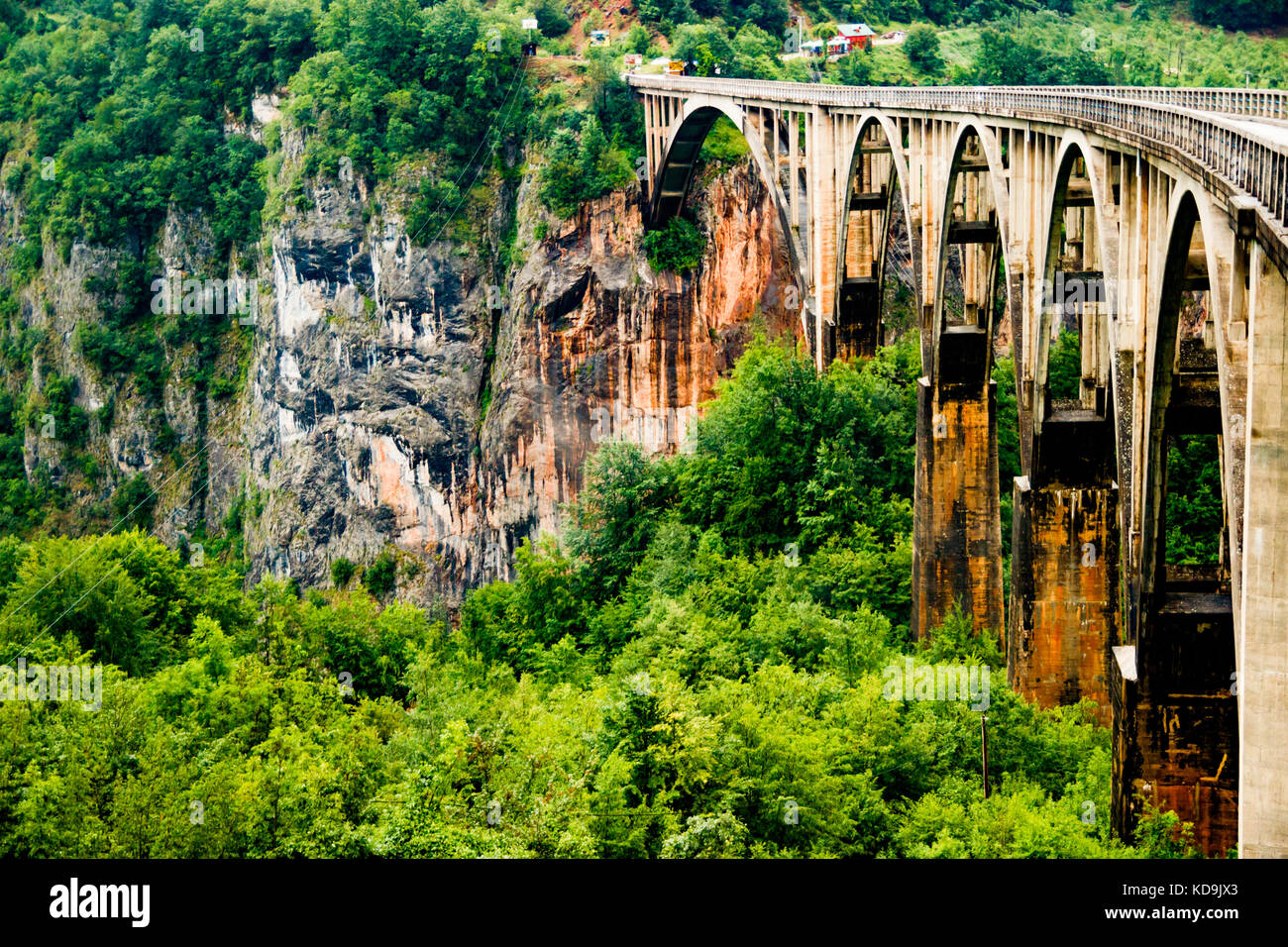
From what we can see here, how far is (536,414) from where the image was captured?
237ft

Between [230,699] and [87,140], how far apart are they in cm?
6714

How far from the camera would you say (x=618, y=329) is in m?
71.0

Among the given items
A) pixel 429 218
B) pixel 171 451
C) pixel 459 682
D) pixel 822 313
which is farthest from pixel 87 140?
pixel 459 682

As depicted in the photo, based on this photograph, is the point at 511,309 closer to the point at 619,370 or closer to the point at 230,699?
the point at 619,370

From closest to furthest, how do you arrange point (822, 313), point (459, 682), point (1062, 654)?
point (1062, 654)
point (459, 682)
point (822, 313)

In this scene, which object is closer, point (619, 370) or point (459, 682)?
point (459, 682)

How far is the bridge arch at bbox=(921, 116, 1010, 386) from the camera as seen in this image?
3259 cm

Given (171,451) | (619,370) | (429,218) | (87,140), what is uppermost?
(87,140)

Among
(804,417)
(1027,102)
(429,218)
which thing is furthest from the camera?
(429,218)
